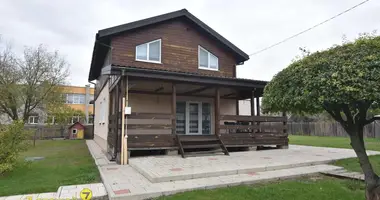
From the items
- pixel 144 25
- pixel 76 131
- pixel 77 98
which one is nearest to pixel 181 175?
pixel 144 25

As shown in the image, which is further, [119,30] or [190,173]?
[119,30]

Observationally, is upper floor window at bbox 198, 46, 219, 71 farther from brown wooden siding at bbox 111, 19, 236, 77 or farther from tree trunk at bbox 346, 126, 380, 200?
tree trunk at bbox 346, 126, 380, 200

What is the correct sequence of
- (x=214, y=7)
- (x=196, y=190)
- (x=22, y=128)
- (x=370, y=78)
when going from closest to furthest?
(x=370, y=78), (x=196, y=190), (x=22, y=128), (x=214, y=7)

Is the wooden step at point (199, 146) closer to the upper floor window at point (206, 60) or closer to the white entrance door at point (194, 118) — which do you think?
the white entrance door at point (194, 118)

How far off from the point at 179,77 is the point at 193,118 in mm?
3940

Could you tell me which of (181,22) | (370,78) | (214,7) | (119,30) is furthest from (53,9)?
(370,78)

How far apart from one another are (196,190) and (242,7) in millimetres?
9879

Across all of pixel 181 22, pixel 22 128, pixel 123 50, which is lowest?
pixel 22 128

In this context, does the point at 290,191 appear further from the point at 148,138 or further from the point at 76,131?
the point at 76,131

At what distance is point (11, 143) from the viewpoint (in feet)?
21.5

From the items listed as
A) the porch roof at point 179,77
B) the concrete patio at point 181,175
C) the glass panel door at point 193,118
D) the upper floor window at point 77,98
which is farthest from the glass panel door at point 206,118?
the upper floor window at point 77,98

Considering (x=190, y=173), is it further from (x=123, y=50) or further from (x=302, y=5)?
(x=302, y=5)

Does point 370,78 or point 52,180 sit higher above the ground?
point 370,78

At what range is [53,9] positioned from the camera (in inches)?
433
